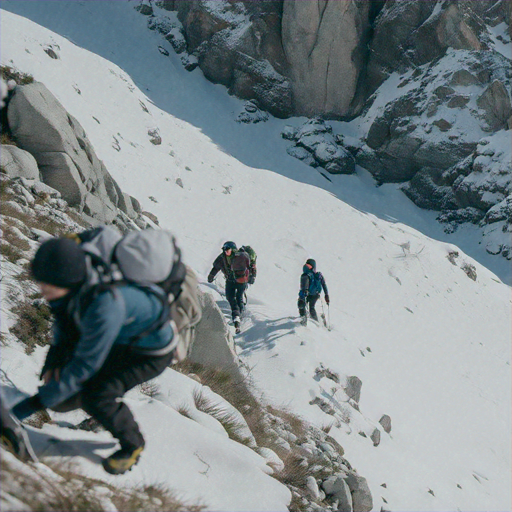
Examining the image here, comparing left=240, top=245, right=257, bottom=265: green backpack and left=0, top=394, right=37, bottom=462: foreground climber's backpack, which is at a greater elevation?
left=0, top=394, right=37, bottom=462: foreground climber's backpack

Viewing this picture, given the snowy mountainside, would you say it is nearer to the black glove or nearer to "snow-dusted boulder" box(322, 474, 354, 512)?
"snow-dusted boulder" box(322, 474, 354, 512)

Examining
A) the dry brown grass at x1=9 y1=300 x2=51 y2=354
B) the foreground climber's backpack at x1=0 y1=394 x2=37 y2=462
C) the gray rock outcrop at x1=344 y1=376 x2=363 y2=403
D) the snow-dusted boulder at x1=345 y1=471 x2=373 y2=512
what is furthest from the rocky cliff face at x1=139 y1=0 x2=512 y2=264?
the foreground climber's backpack at x1=0 y1=394 x2=37 y2=462

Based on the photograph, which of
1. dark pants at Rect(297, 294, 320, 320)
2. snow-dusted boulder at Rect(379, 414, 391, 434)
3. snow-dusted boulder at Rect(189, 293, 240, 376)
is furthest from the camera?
dark pants at Rect(297, 294, 320, 320)

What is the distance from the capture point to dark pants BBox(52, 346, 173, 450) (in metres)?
2.56

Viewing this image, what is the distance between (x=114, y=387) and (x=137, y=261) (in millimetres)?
752

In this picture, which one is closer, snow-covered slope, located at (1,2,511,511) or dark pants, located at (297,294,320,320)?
snow-covered slope, located at (1,2,511,511)

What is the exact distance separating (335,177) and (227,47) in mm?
16290

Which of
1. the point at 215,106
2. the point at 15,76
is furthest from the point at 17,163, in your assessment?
the point at 215,106

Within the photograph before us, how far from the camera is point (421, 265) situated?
2267cm

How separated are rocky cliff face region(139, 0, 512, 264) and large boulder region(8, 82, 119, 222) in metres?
29.9

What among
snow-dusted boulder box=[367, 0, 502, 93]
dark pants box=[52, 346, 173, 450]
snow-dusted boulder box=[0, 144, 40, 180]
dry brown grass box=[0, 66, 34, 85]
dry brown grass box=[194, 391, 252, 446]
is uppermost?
snow-dusted boulder box=[367, 0, 502, 93]

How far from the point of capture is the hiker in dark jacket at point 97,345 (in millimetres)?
2230

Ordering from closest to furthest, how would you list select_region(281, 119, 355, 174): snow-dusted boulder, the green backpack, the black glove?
the black glove
the green backpack
select_region(281, 119, 355, 174): snow-dusted boulder

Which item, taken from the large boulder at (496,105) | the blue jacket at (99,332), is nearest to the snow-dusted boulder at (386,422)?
the blue jacket at (99,332)
